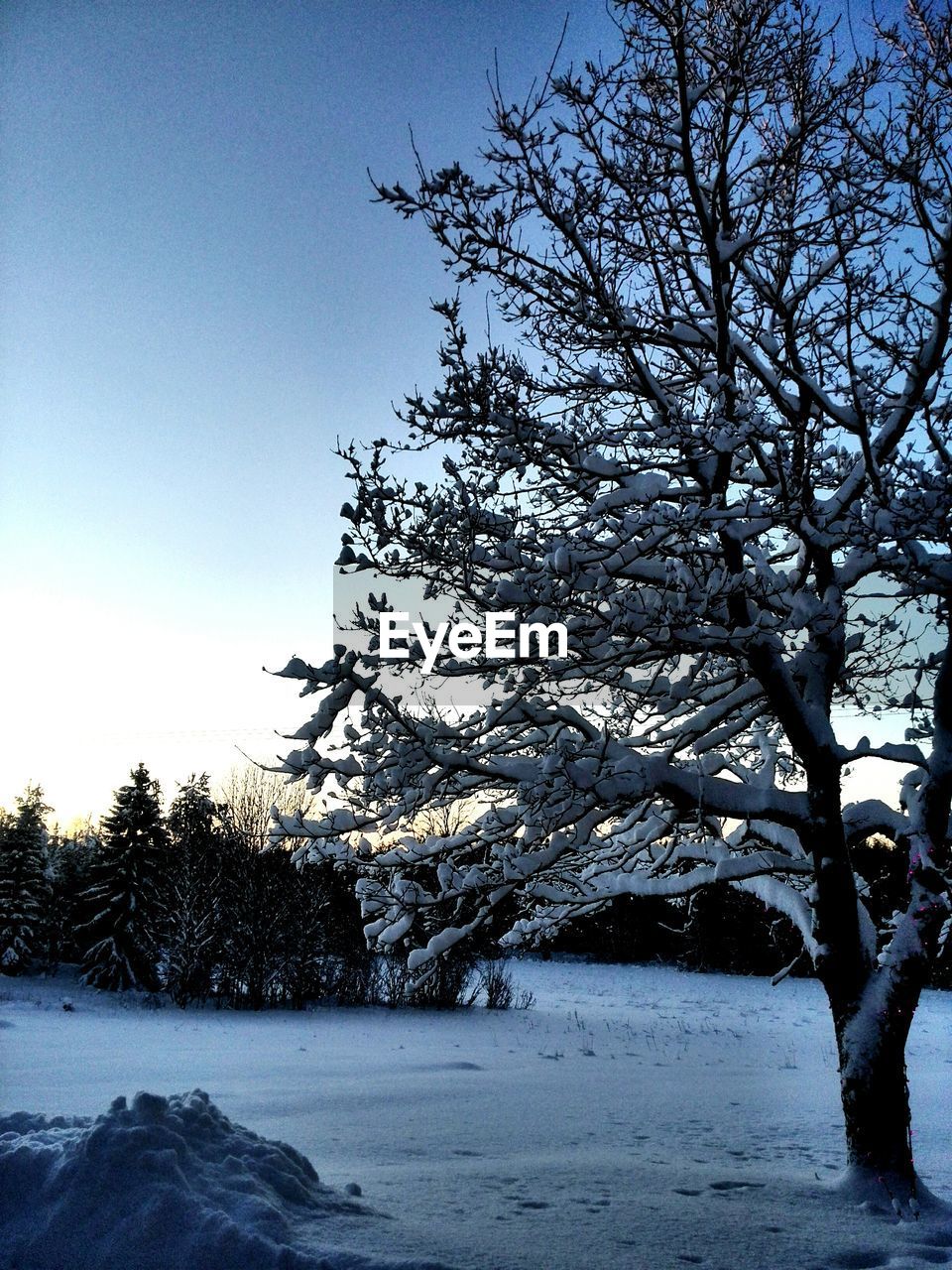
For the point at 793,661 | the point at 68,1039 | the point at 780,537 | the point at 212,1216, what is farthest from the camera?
the point at 68,1039

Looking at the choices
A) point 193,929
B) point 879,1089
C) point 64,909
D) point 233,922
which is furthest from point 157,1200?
point 64,909

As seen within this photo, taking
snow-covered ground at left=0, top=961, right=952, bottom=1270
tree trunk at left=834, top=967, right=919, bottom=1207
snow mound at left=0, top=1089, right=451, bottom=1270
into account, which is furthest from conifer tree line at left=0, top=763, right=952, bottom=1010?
snow mound at left=0, top=1089, right=451, bottom=1270

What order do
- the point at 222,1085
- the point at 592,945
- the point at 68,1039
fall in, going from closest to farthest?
the point at 222,1085 < the point at 68,1039 < the point at 592,945

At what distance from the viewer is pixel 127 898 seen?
27875mm

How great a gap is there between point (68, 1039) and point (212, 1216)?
47.0ft

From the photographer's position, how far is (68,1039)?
52.0ft

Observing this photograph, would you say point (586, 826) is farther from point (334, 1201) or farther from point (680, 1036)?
point (680, 1036)

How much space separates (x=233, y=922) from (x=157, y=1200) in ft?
66.5

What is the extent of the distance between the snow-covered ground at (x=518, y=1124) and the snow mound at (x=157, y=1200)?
0.08 feet

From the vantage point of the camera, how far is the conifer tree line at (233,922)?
22.5 metres

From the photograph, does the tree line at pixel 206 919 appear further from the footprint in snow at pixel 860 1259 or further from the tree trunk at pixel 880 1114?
the footprint in snow at pixel 860 1259

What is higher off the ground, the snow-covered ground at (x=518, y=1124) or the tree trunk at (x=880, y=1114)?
the tree trunk at (x=880, y=1114)

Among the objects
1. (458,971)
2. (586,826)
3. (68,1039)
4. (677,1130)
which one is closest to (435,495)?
(586,826)

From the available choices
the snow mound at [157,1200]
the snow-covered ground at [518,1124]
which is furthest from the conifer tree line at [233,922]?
the snow mound at [157,1200]
